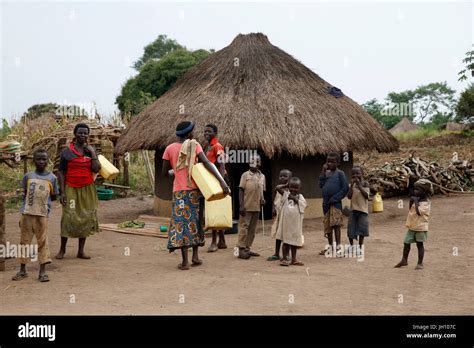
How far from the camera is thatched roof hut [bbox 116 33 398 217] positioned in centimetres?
1023

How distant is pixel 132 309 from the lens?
4.62m

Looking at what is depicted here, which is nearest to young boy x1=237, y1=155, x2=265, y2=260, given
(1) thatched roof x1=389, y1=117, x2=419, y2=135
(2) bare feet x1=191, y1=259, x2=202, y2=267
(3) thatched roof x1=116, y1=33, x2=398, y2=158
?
(2) bare feet x1=191, y1=259, x2=202, y2=267

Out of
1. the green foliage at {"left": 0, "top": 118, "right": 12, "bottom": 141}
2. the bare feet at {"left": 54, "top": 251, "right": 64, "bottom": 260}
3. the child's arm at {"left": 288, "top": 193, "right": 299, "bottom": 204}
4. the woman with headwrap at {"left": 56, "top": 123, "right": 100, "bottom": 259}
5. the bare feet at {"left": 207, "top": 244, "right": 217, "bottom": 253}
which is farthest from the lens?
the green foliage at {"left": 0, "top": 118, "right": 12, "bottom": 141}

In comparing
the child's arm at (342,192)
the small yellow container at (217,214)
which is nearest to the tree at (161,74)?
the child's arm at (342,192)

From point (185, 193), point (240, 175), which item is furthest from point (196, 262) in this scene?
point (240, 175)

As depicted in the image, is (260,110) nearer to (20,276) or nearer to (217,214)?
(217,214)

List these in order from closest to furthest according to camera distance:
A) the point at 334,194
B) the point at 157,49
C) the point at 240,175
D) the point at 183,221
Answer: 1. the point at 183,221
2. the point at 334,194
3. the point at 240,175
4. the point at 157,49

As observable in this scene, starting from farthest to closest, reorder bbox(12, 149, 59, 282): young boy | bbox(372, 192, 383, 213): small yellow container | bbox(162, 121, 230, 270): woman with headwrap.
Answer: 1. bbox(372, 192, 383, 213): small yellow container
2. bbox(162, 121, 230, 270): woman with headwrap
3. bbox(12, 149, 59, 282): young boy

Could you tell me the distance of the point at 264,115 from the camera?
10.4 m

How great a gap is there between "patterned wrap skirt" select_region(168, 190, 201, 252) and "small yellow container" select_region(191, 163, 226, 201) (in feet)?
0.60

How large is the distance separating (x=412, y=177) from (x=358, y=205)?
7.38 meters

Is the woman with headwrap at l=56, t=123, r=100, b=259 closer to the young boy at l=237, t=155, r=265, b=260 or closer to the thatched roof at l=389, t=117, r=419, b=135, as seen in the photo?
the young boy at l=237, t=155, r=265, b=260

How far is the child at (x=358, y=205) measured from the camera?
7125 millimetres

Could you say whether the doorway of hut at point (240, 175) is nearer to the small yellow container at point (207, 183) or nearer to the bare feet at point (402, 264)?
the bare feet at point (402, 264)
